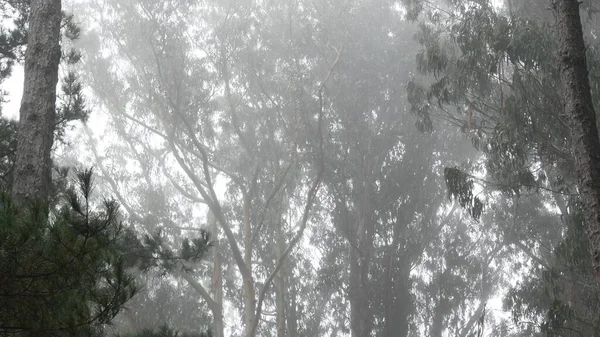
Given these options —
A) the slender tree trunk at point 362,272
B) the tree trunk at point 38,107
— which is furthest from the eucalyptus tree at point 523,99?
the tree trunk at point 38,107

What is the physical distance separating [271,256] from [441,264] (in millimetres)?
3705

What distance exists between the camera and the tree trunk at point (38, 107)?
431 cm

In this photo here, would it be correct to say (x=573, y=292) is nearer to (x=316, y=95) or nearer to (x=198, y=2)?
(x=316, y=95)

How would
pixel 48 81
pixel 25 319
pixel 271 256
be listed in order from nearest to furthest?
1. pixel 25 319
2. pixel 48 81
3. pixel 271 256

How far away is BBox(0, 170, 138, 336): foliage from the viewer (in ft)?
8.96

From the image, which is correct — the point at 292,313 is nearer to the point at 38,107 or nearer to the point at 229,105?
the point at 229,105

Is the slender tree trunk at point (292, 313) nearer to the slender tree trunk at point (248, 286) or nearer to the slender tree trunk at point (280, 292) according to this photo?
the slender tree trunk at point (280, 292)

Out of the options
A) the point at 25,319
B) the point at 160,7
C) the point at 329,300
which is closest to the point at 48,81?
the point at 25,319

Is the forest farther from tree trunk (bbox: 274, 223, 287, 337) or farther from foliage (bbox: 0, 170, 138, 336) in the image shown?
foliage (bbox: 0, 170, 138, 336)

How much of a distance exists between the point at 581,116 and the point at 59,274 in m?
3.32

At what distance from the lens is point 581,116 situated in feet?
14.7

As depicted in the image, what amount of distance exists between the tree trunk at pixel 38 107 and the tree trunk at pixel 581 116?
10.9 ft

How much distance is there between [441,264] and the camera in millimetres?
14969

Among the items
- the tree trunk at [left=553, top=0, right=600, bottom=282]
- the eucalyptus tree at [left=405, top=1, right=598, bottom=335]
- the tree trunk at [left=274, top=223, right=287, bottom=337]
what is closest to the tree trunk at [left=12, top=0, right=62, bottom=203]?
the tree trunk at [left=553, top=0, right=600, bottom=282]
